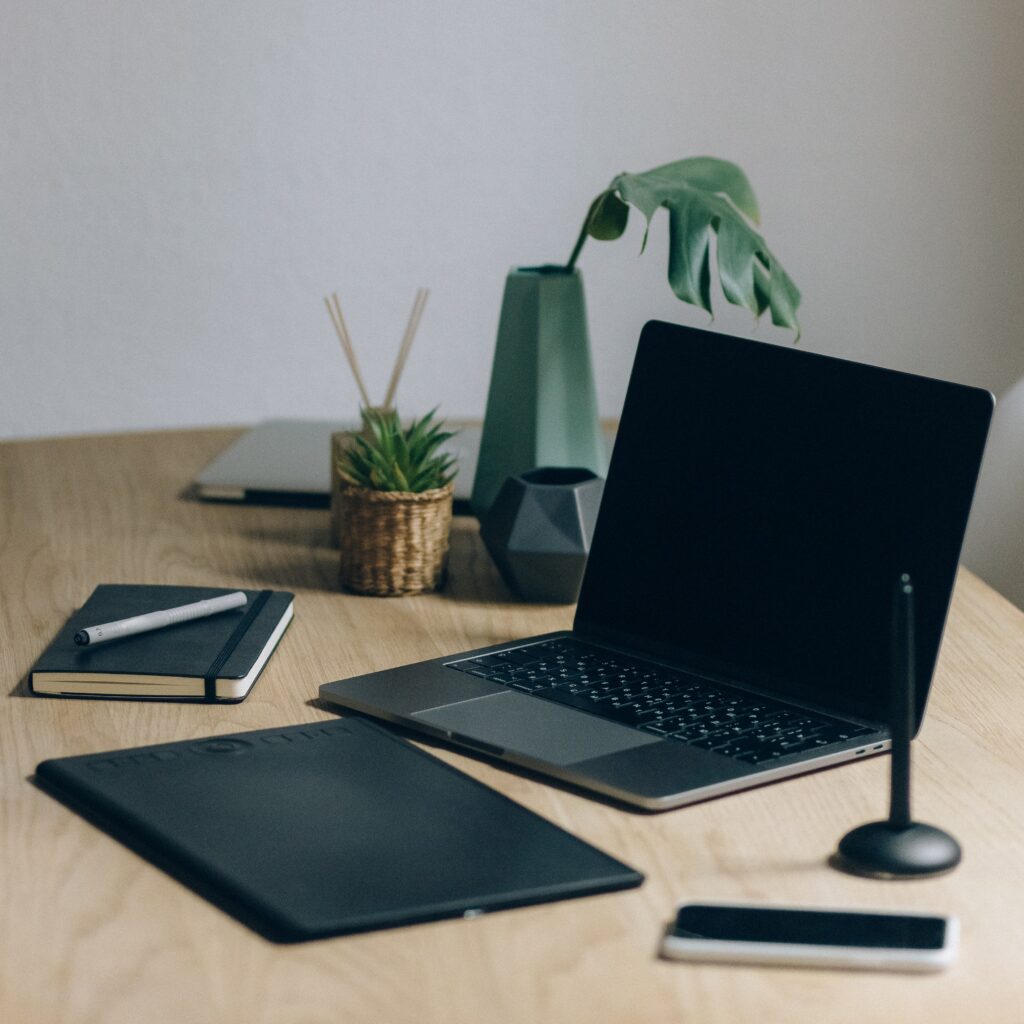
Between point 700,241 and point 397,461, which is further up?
point 700,241

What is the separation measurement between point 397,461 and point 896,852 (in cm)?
60

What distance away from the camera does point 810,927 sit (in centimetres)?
65

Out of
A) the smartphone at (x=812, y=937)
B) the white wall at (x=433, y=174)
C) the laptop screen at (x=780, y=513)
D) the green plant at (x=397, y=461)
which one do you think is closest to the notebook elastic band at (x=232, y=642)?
the green plant at (x=397, y=461)

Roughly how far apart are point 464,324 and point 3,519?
1.22 meters

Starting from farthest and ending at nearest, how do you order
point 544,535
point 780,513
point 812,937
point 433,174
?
point 433,174
point 544,535
point 780,513
point 812,937

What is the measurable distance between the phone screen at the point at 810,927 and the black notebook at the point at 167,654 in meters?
0.41

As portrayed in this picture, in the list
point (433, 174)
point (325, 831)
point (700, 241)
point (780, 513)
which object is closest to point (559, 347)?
point (700, 241)

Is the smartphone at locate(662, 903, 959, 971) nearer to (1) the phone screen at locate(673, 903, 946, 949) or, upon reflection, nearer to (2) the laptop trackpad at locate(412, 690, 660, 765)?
(1) the phone screen at locate(673, 903, 946, 949)

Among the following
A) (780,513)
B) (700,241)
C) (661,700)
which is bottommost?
(661,700)

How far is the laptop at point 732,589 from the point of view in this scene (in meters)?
0.87

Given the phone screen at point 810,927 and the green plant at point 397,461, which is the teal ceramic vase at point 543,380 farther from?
the phone screen at point 810,927

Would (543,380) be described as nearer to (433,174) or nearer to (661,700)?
(661,700)

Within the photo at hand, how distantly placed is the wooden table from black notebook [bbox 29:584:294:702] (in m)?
0.01

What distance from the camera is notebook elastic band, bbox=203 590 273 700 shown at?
96 cm
